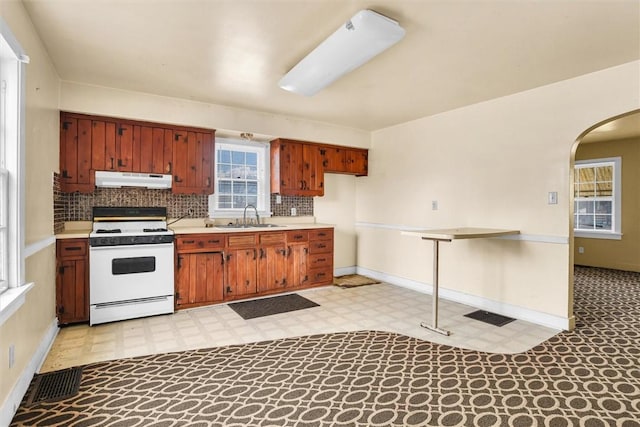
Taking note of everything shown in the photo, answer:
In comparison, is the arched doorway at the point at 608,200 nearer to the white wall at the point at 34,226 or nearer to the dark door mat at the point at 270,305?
the dark door mat at the point at 270,305

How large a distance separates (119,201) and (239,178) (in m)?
1.60

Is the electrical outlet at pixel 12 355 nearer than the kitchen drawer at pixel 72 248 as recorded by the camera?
Yes

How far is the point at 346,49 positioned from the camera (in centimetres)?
256

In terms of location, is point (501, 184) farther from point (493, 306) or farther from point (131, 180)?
point (131, 180)

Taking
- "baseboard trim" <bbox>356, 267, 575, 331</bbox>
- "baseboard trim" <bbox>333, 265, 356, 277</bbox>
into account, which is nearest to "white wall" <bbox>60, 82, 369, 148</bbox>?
"baseboard trim" <bbox>333, 265, 356, 277</bbox>

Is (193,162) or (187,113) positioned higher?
(187,113)

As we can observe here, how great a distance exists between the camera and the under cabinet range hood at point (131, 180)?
12.5 feet

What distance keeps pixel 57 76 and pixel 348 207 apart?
437 cm

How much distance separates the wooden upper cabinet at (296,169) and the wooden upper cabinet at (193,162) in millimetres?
989

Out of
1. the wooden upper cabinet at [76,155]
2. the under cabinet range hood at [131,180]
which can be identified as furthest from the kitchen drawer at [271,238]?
the wooden upper cabinet at [76,155]

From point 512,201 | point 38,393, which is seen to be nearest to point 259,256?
point 38,393

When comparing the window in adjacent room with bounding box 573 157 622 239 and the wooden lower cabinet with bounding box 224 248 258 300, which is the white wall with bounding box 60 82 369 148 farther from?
the window in adjacent room with bounding box 573 157 622 239

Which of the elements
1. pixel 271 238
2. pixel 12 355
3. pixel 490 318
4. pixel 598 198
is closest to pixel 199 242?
pixel 271 238

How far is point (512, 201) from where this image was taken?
390cm
